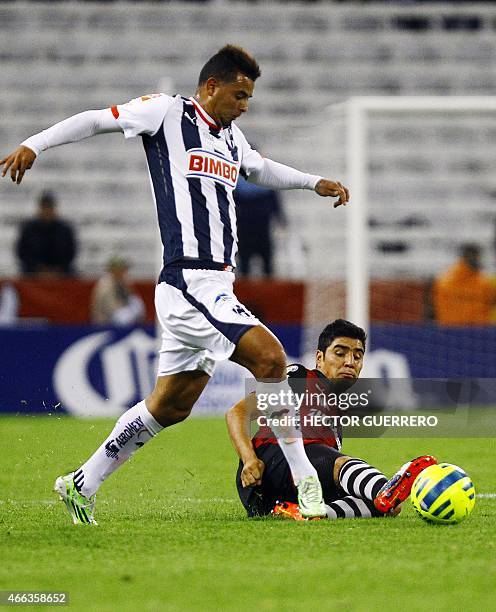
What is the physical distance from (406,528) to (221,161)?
6.37ft

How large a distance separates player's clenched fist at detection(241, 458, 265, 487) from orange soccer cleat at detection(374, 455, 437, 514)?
21.8 inches

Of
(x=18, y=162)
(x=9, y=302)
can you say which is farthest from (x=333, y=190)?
(x=9, y=302)

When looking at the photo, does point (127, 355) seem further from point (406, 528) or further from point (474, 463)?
point (406, 528)

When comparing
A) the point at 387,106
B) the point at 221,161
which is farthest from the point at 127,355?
the point at 221,161

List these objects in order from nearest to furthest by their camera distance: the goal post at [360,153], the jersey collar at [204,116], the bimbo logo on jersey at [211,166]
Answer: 1. the bimbo logo on jersey at [211,166]
2. the jersey collar at [204,116]
3. the goal post at [360,153]

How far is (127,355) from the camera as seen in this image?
42.4 ft

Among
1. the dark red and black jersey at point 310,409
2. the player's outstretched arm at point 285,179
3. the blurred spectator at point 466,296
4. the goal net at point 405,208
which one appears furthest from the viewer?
the blurred spectator at point 466,296

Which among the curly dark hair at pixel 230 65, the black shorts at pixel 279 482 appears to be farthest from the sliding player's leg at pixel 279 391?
the curly dark hair at pixel 230 65

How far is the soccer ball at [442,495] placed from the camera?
5.59 meters

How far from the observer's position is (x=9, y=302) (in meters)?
13.9

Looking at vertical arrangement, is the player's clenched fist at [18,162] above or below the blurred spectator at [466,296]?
above

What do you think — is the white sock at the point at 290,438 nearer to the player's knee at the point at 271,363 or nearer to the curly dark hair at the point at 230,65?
the player's knee at the point at 271,363

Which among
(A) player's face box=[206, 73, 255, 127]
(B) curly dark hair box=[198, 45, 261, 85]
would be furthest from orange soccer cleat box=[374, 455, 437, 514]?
(B) curly dark hair box=[198, 45, 261, 85]

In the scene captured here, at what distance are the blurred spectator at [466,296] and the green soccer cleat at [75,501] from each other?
865cm
